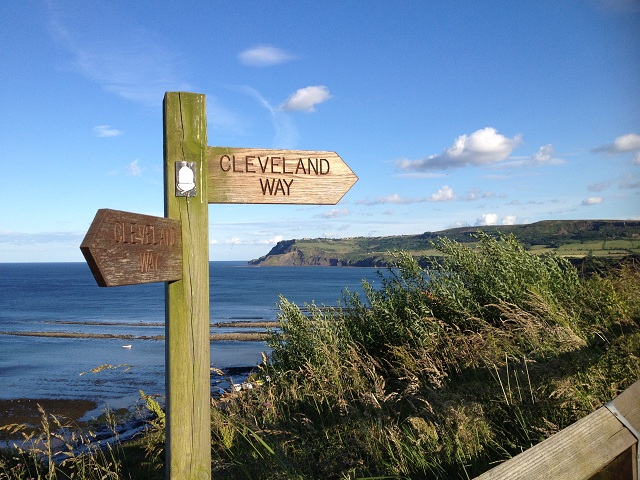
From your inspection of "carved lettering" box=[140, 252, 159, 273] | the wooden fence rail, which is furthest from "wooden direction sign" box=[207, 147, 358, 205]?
the wooden fence rail

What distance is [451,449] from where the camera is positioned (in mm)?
3801

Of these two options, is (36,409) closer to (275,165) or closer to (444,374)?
(444,374)

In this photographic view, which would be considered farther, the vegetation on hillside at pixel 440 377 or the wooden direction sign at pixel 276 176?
the vegetation on hillside at pixel 440 377

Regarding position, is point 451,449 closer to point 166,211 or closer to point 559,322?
point 166,211

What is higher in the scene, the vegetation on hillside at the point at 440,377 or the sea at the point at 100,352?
the vegetation on hillside at the point at 440,377

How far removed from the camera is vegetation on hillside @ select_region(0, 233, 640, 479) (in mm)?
3928

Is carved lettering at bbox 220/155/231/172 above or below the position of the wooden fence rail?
above

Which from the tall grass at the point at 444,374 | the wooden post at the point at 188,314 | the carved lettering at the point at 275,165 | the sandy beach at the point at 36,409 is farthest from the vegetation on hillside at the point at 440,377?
the sandy beach at the point at 36,409

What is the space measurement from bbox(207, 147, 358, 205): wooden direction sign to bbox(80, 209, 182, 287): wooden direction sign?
456 mm

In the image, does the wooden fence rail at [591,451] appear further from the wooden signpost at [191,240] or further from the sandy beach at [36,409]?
the sandy beach at [36,409]

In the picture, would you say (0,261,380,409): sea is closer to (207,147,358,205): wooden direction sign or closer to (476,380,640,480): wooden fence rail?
(207,147,358,205): wooden direction sign

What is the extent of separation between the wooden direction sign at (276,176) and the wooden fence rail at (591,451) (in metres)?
2.17

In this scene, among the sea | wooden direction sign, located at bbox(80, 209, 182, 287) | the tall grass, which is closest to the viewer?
wooden direction sign, located at bbox(80, 209, 182, 287)

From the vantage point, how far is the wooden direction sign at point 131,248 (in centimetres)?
244
